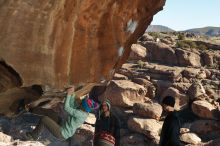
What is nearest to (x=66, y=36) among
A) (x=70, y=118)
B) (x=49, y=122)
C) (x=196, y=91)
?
(x=70, y=118)

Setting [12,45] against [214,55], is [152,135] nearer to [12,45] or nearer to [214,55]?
[214,55]

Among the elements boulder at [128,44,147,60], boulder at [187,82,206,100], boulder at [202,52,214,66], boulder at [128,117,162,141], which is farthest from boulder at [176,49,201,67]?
boulder at [128,117,162,141]

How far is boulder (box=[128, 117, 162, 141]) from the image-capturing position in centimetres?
2583

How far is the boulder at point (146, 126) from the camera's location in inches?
1017

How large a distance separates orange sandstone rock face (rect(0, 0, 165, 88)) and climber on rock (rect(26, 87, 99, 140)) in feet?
2.54

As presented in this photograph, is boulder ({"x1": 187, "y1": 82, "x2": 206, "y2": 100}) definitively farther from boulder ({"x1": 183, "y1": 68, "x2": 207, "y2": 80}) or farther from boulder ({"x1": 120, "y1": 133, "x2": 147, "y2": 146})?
boulder ({"x1": 120, "y1": 133, "x2": 147, "y2": 146})

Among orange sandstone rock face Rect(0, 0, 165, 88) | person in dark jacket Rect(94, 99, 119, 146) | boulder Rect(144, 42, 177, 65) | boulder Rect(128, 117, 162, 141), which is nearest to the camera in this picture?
orange sandstone rock face Rect(0, 0, 165, 88)

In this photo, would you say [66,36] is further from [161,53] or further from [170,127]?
[161,53]

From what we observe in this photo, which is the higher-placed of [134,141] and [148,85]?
[148,85]

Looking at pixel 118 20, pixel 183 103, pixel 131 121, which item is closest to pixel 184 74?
pixel 183 103

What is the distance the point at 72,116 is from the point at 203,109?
21402 mm

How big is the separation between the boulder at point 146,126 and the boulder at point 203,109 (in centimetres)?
282

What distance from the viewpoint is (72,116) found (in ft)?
23.8

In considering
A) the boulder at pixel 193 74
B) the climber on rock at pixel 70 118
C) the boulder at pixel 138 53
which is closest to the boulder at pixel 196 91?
the boulder at pixel 193 74
